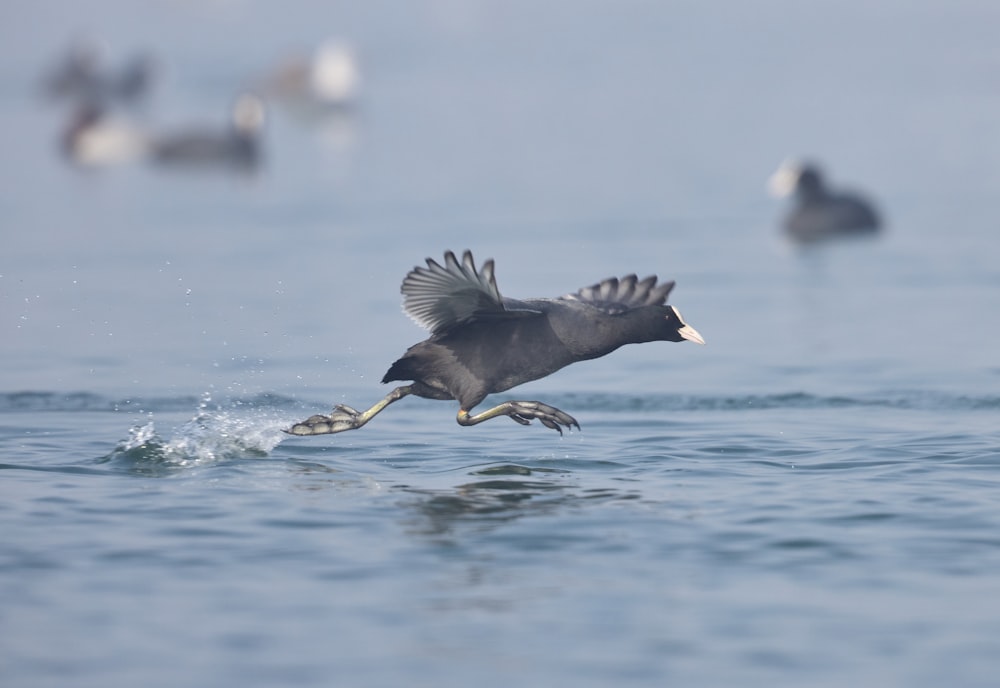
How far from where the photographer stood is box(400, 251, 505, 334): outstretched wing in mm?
7316

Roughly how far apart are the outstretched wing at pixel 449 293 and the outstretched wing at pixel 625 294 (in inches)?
25.5

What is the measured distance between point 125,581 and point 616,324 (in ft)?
9.50

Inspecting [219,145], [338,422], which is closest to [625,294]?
[338,422]

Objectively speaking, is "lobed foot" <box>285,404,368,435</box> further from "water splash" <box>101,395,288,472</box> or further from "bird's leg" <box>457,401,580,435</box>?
"bird's leg" <box>457,401,580,435</box>

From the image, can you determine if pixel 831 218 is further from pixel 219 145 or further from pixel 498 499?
pixel 498 499

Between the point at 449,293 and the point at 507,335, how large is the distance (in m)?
0.42

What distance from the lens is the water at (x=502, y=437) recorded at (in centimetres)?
554

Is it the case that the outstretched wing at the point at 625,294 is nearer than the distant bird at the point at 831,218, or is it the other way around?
the outstretched wing at the point at 625,294

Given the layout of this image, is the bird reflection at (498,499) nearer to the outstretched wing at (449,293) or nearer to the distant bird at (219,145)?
the outstretched wing at (449,293)

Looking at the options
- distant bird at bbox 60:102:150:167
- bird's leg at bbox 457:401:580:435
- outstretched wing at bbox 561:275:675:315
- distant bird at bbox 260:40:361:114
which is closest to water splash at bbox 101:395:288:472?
bird's leg at bbox 457:401:580:435

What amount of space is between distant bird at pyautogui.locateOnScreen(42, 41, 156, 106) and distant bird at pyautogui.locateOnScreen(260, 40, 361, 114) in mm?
2267

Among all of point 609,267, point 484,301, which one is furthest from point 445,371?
point 609,267

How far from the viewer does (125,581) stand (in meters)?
6.11

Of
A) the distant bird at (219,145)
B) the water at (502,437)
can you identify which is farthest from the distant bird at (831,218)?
the distant bird at (219,145)
